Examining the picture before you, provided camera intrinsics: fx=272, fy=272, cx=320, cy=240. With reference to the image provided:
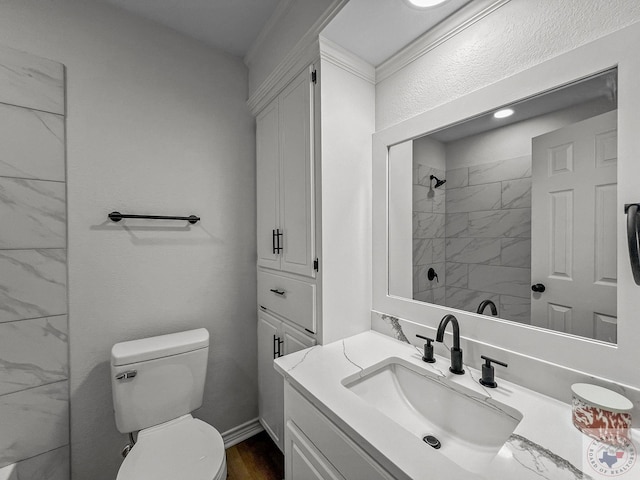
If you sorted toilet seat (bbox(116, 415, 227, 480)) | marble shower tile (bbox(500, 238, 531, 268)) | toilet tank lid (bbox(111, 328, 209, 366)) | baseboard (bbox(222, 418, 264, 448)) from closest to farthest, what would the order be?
marble shower tile (bbox(500, 238, 531, 268))
toilet seat (bbox(116, 415, 227, 480))
toilet tank lid (bbox(111, 328, 209, 366))
baseboard (bbox(222, 418, 264, 448))

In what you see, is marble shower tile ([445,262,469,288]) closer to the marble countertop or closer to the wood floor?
the marble countertop

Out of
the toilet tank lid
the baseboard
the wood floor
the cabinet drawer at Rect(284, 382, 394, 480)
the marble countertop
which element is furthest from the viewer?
the baseboard

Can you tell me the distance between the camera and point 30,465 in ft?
3.94

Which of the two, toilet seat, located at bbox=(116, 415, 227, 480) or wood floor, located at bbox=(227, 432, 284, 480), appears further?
wood floor, located at bbox=(227, 432, 284, 480)

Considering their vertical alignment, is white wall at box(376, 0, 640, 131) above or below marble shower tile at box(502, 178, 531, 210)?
above

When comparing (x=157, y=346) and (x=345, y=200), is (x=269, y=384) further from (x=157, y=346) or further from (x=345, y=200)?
(x=345, y=200)

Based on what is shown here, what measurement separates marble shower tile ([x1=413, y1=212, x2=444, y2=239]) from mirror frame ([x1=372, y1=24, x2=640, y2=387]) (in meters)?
0.31

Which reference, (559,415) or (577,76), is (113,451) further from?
(577,76)

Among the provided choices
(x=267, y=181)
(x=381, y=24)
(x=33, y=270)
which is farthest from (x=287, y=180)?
(x=33, y=270)

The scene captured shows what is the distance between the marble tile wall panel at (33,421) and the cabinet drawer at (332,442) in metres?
1.12

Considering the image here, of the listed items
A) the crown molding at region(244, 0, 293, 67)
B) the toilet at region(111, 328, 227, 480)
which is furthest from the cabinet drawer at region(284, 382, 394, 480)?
the crown molding at region(244, 0, 293, 67)

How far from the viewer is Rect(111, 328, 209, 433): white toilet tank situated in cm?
126

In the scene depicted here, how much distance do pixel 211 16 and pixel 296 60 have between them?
1.99 feet

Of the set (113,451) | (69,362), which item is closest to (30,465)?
(113,451)
